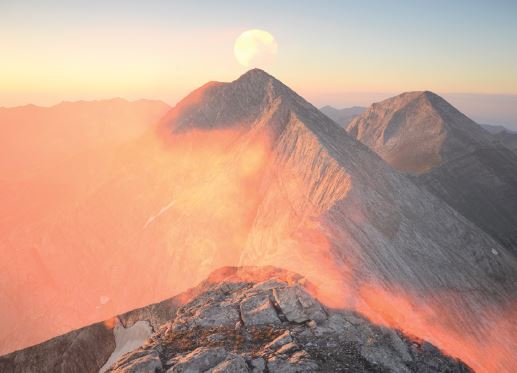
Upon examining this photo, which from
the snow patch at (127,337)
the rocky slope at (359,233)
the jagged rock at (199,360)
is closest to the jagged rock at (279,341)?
the jagged rock at (199,360)

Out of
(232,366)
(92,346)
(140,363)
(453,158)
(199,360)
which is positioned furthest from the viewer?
(453,158)

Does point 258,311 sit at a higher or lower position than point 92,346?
higher

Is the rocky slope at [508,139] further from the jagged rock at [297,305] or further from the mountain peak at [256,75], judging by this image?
the jagged rock at [297,305]

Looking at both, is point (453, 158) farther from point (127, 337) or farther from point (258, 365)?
point (258, 365)

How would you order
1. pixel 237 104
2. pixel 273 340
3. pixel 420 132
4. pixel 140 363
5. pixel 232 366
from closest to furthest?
pixel 232 366, pixel 140 363, pixel 273 340, pixel 237 104, pixel 420 132

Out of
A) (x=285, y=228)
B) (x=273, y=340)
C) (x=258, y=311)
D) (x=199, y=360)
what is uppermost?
(x=199, y=360)

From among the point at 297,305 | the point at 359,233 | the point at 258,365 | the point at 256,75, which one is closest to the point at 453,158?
the point at 256,75

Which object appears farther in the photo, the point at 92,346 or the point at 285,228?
the point at 285,228
